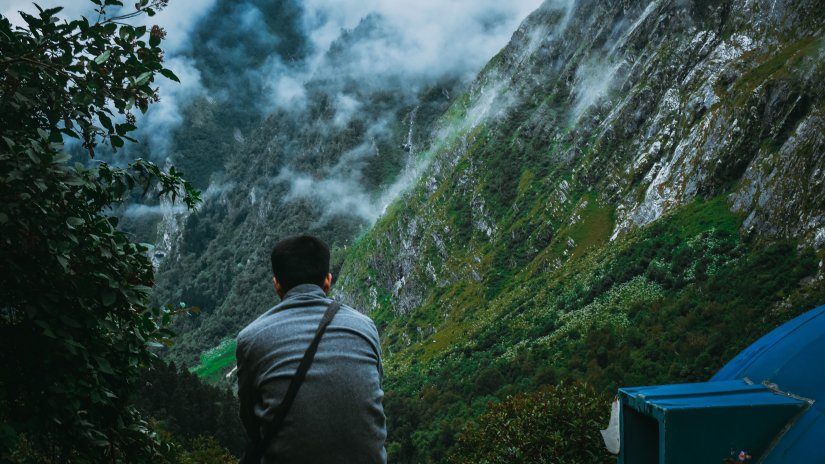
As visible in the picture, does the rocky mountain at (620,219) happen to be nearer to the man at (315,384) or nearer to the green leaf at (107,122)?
the man at (315,384)

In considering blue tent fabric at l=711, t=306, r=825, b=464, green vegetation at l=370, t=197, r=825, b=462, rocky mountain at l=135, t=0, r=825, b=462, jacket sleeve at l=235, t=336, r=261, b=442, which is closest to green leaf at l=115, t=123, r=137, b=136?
jacket sleeve at l=235, t=336, r=261, b=442

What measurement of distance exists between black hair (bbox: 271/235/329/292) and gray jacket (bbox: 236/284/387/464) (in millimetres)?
235

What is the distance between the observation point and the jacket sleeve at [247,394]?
12.6 feet

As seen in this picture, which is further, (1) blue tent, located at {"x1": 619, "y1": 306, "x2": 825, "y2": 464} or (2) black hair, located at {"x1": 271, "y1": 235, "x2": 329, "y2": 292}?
(1) blue tent, located at {"x1": 619, "y1": 306, "x2": 825, "y2": 464}

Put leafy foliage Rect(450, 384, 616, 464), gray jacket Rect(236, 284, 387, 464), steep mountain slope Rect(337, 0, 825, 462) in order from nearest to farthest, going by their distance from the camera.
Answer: gray jacket Rect(236, 284, 387, 464)
leafy foliage Rect(450, 384, 616, 464)
steep mountain slope Rect(337, 0, 825, 462)

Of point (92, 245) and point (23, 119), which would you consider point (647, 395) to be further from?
point (23, 119)

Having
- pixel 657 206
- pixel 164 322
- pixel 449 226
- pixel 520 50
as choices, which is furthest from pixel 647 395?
Result: pixel 520 50

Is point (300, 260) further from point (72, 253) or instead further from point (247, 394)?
point (72, 253)

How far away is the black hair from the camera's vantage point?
427 cm

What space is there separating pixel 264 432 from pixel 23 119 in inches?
128

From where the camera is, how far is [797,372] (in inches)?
237

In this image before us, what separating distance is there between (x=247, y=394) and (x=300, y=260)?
3.17 feet

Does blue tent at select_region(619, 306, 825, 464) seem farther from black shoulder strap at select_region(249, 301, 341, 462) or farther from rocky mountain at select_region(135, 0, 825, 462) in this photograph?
rocky mountain at select_region(135, 0, 825, 462)

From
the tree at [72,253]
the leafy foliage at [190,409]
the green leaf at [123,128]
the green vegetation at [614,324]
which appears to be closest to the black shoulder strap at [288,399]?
the tree at [72,253]
